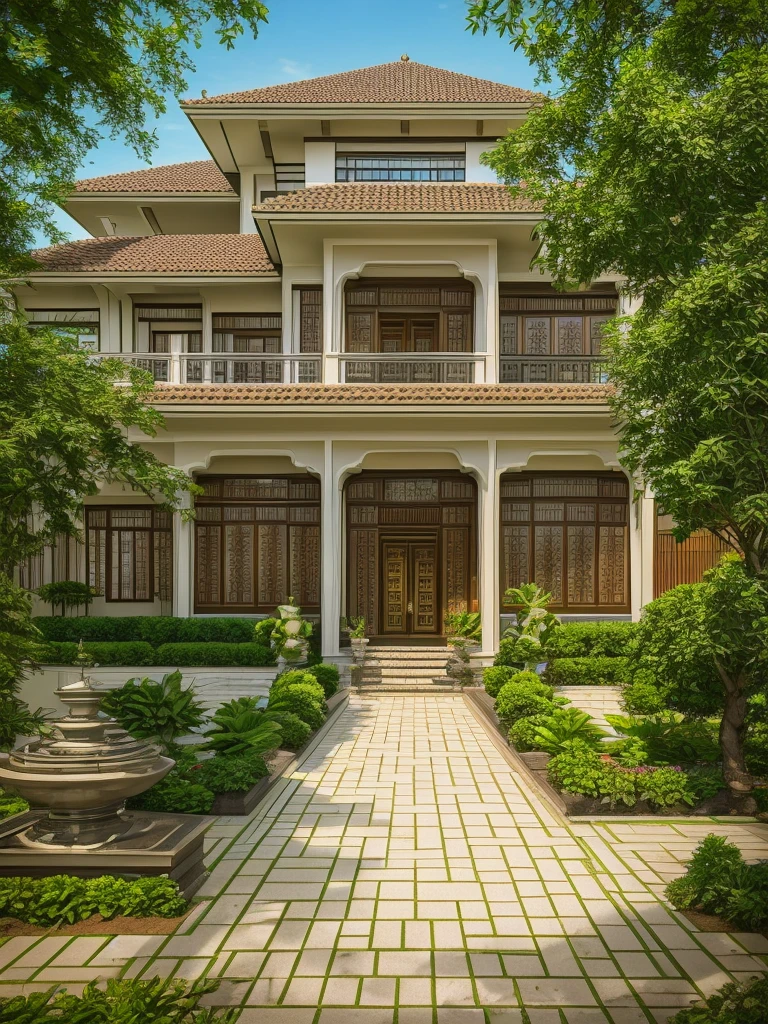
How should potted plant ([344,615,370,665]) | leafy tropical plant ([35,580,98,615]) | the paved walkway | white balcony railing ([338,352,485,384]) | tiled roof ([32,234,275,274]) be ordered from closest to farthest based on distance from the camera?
the paved walkway
potted plant ([344,615,370,665])
white balcony railing ([338,352,485,384])
leafy tropical plant ([35,580,98,615])
tiled roof ([32,234,275,274])

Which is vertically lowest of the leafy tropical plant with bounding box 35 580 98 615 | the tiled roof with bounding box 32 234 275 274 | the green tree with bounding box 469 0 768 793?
the leafy tropical plant with bounding box 35 580 98 615

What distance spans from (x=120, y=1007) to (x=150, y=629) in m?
12.8

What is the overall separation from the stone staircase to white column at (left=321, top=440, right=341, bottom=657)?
3.01 ft

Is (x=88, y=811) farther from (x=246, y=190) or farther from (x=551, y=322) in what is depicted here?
(x=246, y=190)

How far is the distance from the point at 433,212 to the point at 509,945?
1473cm

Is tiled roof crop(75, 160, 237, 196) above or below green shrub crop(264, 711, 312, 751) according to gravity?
above

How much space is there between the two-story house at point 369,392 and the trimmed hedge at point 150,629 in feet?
2.22

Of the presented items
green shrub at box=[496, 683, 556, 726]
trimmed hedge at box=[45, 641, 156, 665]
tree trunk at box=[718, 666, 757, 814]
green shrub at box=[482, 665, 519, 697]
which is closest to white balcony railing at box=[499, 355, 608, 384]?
green shrub at box=[482, 665, 519, 697]

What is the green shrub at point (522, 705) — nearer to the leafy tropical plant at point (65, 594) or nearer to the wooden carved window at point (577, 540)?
the wooden carved window at point (577, 540)

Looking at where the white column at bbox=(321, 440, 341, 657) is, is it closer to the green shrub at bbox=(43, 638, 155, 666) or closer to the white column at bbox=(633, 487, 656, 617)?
the green shrub at bbox=(43, 638, 155, 666)

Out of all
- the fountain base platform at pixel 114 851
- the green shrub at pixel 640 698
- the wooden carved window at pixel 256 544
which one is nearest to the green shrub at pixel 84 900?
the fountain base platform at pixel 114 851

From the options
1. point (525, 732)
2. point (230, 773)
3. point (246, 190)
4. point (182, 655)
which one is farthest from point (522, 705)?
point (246, 190)

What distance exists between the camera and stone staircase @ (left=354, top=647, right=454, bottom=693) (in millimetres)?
15789

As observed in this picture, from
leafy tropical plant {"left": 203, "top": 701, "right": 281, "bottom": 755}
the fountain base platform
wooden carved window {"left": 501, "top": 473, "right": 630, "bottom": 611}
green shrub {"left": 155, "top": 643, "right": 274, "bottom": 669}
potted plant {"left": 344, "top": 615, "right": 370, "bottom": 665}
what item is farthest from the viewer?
wooden carved window {"left": 501, "top": 473, "right": 630, "bottom": 611}
